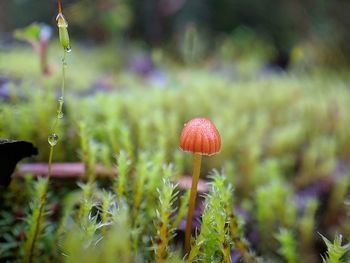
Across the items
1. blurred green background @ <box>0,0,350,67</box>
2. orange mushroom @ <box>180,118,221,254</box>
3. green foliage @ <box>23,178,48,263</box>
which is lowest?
green foliage @ <box>23,178,48,263</box>

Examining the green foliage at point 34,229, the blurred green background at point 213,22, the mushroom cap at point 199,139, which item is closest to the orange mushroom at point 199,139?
the mushroom cap at point 199,139

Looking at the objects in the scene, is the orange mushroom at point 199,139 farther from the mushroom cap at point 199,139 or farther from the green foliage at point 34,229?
the green foliage at point 34,229

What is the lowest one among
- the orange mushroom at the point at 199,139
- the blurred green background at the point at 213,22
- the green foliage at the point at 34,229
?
the green foliage at the point at 34,229

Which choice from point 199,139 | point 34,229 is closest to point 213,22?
point 199,139

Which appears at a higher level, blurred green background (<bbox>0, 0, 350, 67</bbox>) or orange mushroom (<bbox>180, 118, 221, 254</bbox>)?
blurred green background (<bbox>0, 0, 350, 67</bbox>)

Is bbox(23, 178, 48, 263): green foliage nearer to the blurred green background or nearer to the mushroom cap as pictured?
the mushroom cap

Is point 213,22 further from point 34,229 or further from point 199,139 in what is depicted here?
point 34,229

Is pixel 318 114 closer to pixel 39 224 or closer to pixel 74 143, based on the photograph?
pixel 74 143

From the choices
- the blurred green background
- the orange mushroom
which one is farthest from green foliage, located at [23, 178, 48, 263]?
the blurred green background
